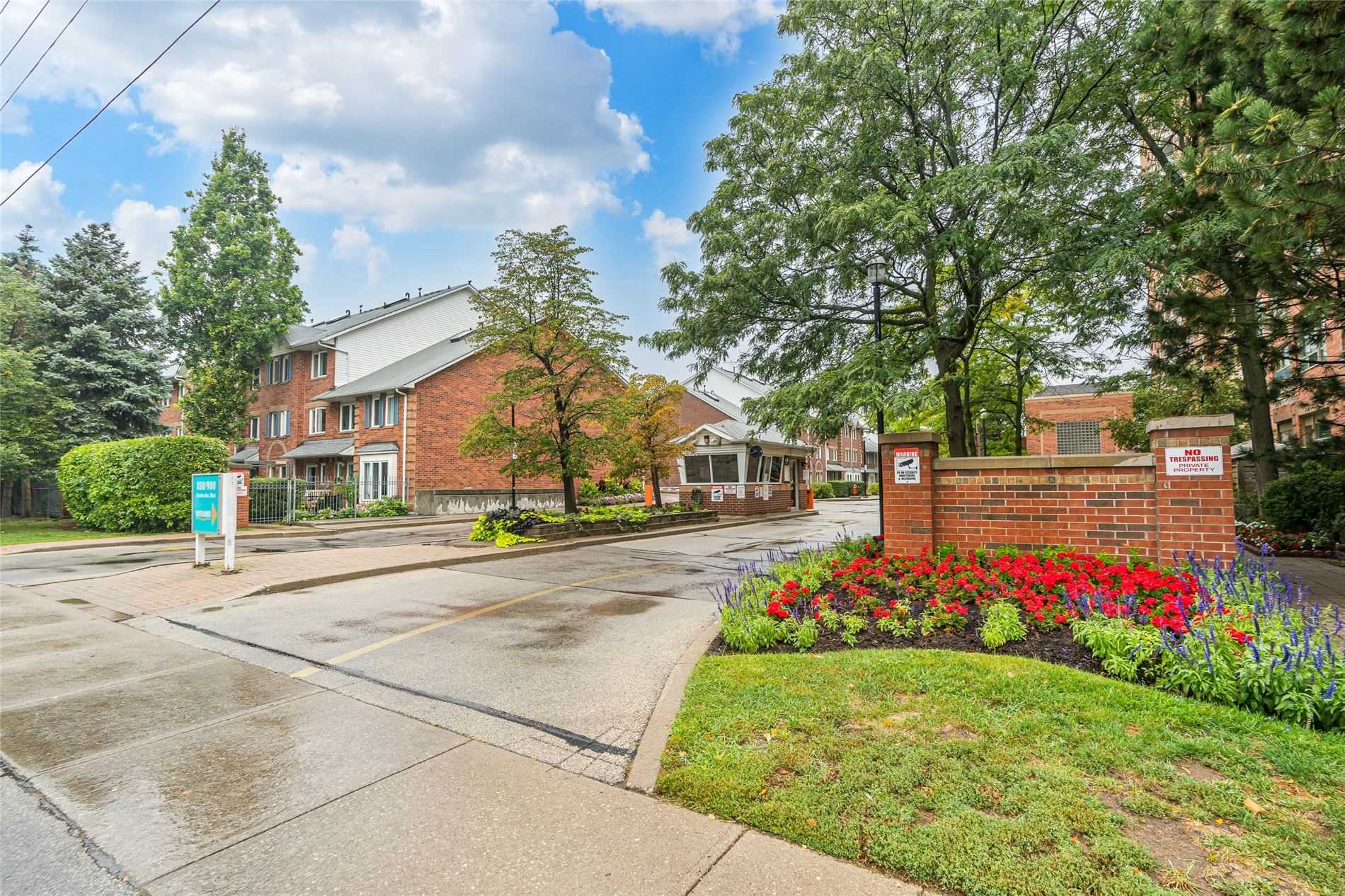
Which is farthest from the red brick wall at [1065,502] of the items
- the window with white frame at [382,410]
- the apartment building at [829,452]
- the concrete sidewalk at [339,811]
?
the apartment building at [829,452]

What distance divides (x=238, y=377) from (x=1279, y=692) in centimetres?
4046

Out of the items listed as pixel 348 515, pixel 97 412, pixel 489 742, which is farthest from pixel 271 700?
pixel 97 412

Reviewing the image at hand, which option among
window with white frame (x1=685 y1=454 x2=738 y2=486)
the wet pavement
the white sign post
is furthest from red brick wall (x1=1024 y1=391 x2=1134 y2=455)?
the white sign post

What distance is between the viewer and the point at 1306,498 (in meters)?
11.7

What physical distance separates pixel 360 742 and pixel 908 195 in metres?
9.37

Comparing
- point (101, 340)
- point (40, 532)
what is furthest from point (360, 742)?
point (101, 340)

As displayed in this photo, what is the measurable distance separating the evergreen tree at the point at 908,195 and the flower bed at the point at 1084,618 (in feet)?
8.58

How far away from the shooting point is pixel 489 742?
397 centimetres

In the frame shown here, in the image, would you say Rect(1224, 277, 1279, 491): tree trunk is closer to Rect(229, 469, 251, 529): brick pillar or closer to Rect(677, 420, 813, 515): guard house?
Rect(677, 420, 813, 515): guard house

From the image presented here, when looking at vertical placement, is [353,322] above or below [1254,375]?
above

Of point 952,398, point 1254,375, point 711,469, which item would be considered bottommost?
point 711,469

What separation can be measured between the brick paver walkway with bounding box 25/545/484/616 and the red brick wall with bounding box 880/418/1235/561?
341 inches

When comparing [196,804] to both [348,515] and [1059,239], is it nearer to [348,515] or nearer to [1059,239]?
[1059,239]

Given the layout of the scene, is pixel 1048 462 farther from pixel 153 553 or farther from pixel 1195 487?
pixel 153 553
